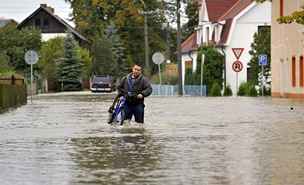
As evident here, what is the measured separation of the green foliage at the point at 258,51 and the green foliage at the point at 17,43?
26.1 meters

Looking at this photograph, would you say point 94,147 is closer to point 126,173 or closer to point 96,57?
point 126,173

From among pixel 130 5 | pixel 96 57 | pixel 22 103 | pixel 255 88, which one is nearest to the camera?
pixel 22 103

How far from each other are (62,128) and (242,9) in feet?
172

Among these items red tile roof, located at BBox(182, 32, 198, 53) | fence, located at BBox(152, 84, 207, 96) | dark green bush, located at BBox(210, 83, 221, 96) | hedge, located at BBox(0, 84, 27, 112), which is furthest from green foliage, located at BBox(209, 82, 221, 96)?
hedge, located at BBox(0, 84, 27, 112)

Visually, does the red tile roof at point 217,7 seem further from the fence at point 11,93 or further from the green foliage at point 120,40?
the fence at point 11,93

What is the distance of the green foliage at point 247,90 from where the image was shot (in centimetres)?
6109

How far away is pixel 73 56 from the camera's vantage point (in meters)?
95.9

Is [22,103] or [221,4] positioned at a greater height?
[221,4]

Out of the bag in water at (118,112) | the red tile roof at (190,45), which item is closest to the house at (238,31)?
the red tile roof at (190,45)

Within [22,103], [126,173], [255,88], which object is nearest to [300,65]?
[255,88]

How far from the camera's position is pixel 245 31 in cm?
7338

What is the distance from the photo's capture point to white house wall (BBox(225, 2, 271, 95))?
73125 millimetres

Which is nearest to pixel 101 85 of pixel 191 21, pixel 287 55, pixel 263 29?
pixel 263 29

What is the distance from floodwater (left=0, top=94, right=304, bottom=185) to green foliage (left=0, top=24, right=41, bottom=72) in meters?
63.5
